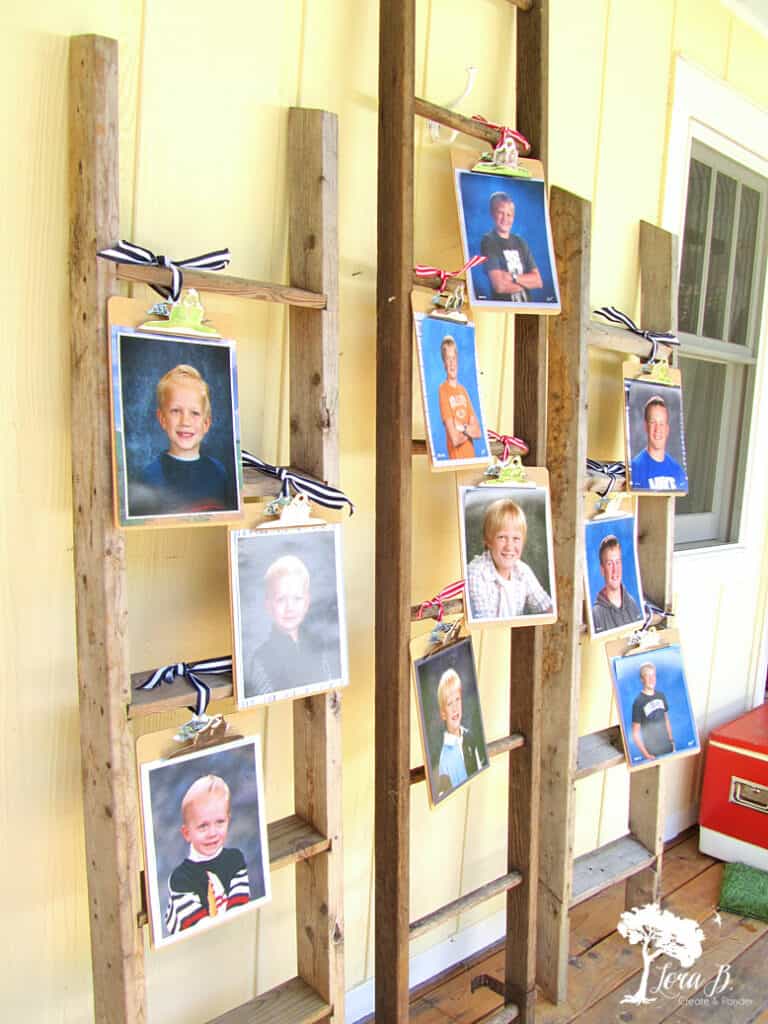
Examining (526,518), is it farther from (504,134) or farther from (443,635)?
(504,134)

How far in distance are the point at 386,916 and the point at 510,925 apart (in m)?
0.37

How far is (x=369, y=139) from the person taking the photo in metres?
1.30

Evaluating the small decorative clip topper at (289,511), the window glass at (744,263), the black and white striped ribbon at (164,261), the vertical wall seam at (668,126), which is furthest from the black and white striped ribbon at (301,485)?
the window glass at (744,263)

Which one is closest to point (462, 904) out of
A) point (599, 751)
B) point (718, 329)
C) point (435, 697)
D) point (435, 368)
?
point (435, 697)

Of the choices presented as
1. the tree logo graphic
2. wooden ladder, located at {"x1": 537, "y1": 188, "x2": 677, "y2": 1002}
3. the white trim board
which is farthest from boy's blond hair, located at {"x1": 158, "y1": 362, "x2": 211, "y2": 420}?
the tree logo graphic

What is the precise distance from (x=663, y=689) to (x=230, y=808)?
1119 mm

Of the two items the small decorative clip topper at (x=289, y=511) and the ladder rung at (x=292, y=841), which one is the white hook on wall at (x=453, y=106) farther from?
the ladder rung at (x=292, y=841)

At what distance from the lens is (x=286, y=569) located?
3.60 feet

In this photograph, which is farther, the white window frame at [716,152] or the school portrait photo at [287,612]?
the white window frame at [716,152]

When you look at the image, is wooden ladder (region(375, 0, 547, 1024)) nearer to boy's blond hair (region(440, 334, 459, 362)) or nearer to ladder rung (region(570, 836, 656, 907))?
boy's blond hair (region(440, 334, 459, 362))

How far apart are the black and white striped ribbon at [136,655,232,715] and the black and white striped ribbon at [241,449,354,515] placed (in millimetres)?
248

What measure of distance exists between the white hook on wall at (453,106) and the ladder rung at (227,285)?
0.45m

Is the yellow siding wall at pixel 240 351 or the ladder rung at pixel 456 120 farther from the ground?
the ladder rung at pixel 456 120

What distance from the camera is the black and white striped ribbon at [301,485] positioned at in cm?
110
